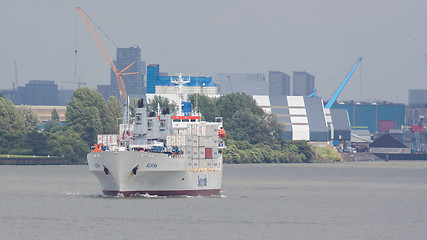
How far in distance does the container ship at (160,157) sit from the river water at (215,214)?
1.58 meters

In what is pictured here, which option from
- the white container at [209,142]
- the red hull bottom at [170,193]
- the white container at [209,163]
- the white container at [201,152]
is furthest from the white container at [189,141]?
the red hull bottom at [170,193]

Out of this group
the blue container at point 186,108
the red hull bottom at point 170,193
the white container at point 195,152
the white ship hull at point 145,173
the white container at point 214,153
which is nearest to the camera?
the white ship hull at point 145,173

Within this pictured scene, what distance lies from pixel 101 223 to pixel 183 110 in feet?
129

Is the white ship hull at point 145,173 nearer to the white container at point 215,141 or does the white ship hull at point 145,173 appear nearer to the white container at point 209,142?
the white container at point 209,142

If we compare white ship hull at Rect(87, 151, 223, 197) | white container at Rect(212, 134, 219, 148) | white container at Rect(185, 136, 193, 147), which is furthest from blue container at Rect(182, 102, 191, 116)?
white ship hull at Rect(87, 151, 223, 197)

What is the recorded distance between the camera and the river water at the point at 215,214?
268ft

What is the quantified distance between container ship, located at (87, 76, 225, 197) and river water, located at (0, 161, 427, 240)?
158 centimetres

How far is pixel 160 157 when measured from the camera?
344 ft

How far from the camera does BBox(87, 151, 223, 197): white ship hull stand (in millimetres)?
103812

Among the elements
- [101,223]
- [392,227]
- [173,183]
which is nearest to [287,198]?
[173,183]

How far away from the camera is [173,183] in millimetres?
108625

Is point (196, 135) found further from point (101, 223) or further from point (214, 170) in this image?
point (101, 223)

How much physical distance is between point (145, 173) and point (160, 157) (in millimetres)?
2433

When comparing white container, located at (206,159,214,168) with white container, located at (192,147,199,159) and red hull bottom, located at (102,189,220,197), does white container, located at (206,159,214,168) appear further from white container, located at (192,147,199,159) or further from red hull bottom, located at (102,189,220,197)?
red hull bottom, located at (102,189,220,197)
